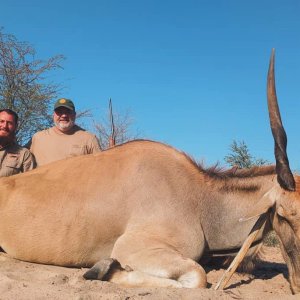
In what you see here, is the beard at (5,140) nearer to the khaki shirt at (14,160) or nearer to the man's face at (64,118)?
the khaki shirt at (14,160)

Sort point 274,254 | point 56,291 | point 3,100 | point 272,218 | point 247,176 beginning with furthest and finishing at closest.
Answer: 1. point 3,100
2. point 274,254
3. point 247,176
4. point 272,218
5. point 56,291

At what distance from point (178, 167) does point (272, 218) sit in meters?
0.89

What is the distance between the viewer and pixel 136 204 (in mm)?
3850

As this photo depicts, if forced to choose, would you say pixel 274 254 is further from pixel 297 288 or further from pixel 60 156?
pixel 60 156

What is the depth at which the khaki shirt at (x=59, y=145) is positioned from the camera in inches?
233

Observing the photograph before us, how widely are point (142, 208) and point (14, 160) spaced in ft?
7.22

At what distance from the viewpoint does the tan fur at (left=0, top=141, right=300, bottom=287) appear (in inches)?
148

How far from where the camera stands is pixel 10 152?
5.44 m

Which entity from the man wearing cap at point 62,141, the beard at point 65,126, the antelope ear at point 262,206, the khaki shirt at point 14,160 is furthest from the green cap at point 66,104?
the antelope ear at point 262,206

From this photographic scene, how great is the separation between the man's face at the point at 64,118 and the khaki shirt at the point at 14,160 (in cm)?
66

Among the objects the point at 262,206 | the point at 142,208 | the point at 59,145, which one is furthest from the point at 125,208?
the point at 59,145

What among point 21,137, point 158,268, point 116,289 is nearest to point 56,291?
point 116,289

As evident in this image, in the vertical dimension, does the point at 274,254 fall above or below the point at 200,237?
below

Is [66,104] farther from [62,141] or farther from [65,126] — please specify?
[62,141]
